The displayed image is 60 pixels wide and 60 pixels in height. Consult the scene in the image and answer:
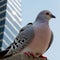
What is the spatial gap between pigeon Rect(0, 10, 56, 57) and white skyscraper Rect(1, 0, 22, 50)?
52.3 m

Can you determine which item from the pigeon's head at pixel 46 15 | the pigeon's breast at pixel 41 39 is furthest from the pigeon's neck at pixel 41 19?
the pigeon's breast at pixel 41 39

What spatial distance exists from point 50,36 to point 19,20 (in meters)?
63.6

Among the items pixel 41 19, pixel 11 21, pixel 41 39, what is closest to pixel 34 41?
pixel 41 39

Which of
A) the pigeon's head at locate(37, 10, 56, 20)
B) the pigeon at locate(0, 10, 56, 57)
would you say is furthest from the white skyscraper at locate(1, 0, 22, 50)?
the pigeon at locate(0, 10, 56, 57)

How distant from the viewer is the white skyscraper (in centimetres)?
5709

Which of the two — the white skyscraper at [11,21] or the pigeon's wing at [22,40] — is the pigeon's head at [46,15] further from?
the white skyscraper at [11,21]

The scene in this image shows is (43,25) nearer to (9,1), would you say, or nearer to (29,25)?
(29,25)

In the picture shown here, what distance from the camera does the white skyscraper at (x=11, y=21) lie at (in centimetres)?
5709

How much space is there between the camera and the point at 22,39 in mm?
2822

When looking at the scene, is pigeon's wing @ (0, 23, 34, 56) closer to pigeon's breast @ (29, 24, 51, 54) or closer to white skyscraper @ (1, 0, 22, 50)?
pigeon's breast @ (29, 24, 51, 54)

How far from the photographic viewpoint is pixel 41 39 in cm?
277

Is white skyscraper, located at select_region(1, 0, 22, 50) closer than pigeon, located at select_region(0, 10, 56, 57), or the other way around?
pigeon, located at select_region(0, 10, 56, 57)

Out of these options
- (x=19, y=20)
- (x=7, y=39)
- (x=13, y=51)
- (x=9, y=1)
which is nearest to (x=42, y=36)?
(x=13, y=51)

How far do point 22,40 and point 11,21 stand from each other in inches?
2293
